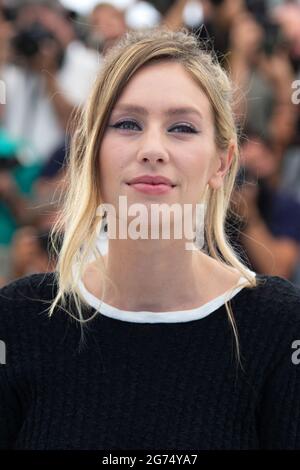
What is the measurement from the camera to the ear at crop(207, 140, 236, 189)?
1576 mm

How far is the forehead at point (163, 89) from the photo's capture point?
1469 mm

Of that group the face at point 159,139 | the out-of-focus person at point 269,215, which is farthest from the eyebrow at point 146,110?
the out-of-focus person at point 269,215

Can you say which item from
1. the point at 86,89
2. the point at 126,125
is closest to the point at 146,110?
the point at 126,125

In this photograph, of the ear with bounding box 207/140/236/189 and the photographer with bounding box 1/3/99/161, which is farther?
the photographer with bounding box 1/3/99/161

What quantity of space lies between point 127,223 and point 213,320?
0.73 ft

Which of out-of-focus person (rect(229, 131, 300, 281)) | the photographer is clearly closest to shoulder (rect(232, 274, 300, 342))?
out-of-focus person (rect(229, 131, 300, 281))

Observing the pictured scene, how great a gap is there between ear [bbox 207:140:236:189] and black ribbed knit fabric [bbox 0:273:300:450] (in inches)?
7.2

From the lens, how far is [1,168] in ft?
10.8

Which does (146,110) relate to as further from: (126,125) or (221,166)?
(221,166)

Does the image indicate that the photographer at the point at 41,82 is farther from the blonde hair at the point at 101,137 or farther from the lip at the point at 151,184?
the lip at the point at 151,184

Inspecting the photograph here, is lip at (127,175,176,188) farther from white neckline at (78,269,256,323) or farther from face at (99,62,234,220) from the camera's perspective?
white neckline at (78,269,256,323)

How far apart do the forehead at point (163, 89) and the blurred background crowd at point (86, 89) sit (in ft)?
5.04
